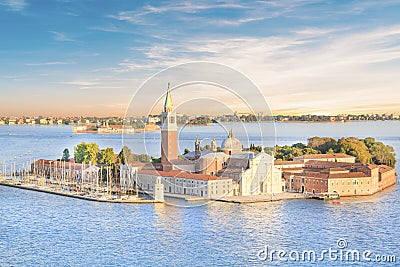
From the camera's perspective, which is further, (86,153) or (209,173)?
(86,153)

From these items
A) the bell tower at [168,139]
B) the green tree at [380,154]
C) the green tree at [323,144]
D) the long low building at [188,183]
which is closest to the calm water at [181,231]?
the long low building at [188,183]

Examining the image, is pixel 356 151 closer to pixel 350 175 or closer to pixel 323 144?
pixel 323 144

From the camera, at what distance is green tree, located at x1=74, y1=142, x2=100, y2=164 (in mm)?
19891

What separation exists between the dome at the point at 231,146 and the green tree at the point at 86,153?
18.9ft

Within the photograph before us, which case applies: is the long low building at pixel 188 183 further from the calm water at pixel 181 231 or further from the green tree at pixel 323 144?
the green tree at pixel 323 144

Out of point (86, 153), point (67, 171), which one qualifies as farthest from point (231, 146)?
point (86, 153)

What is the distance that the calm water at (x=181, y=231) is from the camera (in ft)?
25.3

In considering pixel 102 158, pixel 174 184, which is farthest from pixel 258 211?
pixel 102 158

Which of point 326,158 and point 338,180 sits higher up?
point 326,158

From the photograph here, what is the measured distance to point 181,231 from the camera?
9.12 meters

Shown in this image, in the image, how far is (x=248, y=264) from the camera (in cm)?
733

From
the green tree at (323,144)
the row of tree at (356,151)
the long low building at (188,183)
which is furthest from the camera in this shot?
the green tree at (323,144)

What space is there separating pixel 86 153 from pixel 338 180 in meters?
9.64

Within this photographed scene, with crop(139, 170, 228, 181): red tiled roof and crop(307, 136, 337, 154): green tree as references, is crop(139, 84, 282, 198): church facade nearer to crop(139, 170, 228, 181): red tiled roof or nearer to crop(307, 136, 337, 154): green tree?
crop(139, 170, 228, 181): red tiled roof
